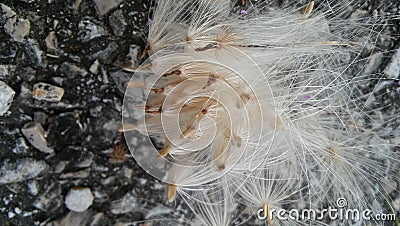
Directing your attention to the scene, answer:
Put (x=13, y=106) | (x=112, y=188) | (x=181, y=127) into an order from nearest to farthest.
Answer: (x=181, y=127) → (x=13, y=106) → (x=112, y=188)

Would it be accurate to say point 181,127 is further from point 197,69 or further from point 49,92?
point 49,92

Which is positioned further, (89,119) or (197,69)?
(89,119)

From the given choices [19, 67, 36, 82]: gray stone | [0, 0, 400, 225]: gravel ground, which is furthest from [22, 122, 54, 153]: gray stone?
[19, 67, 36, 82]: gray stone

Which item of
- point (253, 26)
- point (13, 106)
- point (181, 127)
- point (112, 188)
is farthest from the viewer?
point (112, 188)

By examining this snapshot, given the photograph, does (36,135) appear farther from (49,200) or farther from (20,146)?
(49,200)

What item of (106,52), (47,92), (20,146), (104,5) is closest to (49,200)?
(20,146)

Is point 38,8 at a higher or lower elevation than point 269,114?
higher

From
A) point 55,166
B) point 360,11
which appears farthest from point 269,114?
point 55,166

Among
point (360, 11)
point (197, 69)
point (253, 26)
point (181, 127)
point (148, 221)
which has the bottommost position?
point (148, 221)
